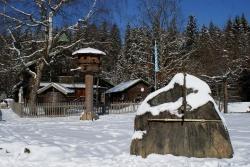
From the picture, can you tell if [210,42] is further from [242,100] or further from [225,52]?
[242,100]

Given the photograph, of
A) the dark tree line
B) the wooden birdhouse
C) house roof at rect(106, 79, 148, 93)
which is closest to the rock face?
the wooden birdhouse

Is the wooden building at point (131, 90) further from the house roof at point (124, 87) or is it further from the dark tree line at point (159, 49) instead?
the dark tree line at point (159, 49)

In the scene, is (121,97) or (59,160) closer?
(59,160)

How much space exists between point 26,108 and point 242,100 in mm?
37553

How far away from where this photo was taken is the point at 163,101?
37.7 ft

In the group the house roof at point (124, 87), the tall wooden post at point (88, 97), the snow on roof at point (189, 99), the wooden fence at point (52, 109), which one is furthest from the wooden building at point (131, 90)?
the snow on roof at point (189, 99)

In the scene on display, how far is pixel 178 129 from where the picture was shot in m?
11.1

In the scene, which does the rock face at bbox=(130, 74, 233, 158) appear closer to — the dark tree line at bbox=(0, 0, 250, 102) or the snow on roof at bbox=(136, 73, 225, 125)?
the snow on roof at bbox=(136, 73, 225, 125)

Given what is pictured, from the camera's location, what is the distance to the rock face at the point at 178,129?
10.7 meters

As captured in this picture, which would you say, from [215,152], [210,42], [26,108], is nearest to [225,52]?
[210,42]

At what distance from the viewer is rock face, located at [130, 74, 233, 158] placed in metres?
10.7

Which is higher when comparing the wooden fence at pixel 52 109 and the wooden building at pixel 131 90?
the wooden building at pixel 131 90

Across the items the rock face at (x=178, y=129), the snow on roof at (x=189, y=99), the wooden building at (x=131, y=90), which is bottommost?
the rock face at (x=178, y=129)

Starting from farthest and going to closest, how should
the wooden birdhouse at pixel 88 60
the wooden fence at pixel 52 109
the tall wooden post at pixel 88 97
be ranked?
the wooden fence at pixel 52 109
the tall wooden post at pixel 88 97
the wooden birdhouse at pixel 88 60
